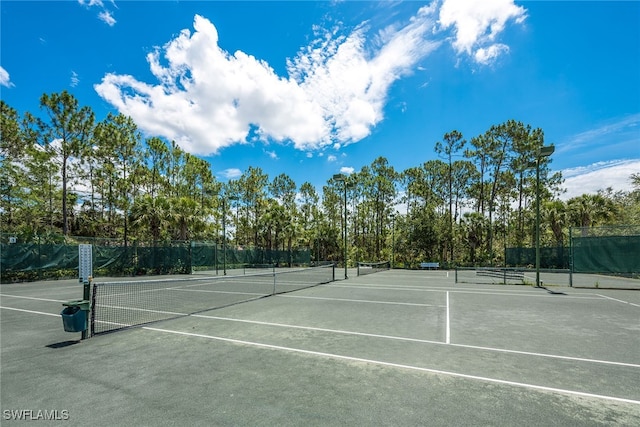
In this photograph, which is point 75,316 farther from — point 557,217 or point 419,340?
point 557,217

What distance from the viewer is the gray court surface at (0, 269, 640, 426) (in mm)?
3547

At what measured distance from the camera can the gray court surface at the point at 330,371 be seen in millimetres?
3547

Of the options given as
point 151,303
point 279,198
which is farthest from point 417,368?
point 279,198

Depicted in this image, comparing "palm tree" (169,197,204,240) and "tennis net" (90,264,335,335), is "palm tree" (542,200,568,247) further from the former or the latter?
"palm tree" (169,197,204,240)

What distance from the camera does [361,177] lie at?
1956 inches

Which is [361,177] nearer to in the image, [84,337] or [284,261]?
[284,261]

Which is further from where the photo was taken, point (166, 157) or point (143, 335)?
point (166, 157)

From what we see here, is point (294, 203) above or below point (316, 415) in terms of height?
above

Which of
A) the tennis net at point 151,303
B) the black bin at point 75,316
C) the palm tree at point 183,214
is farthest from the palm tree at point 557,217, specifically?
the black bin at point 75,316

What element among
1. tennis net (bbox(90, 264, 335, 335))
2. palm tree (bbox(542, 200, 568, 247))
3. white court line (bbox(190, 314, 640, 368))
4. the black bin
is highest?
palm tree (bbox(542, 200, 568, 247))

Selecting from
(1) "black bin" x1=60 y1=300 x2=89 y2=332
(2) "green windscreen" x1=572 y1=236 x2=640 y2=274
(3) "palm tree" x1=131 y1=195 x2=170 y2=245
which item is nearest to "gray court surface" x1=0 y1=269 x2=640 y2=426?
(1) "black bin" x1=60 y1=300 x2=89 y2=332

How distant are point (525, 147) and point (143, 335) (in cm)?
4341

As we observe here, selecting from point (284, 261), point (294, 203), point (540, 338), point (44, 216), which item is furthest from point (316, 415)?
point (294, 203)

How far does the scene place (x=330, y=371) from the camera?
4.78 meters
